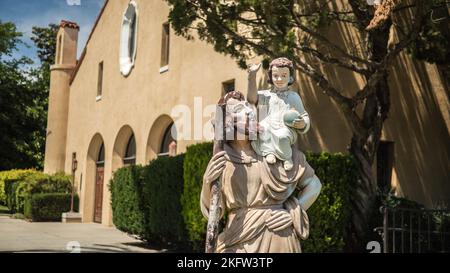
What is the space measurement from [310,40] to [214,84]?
11.6 feet

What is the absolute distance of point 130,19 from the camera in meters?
21.0

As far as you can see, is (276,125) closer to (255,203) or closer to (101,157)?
(255,203)

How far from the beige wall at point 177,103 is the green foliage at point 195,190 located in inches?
110

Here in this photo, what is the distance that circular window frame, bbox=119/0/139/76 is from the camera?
20.3 meters

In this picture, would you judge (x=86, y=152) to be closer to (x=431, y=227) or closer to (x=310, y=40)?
(x=310, y=40)

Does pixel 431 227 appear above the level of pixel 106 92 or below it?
below

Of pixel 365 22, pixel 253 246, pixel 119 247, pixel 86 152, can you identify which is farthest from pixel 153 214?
pixel 86 152

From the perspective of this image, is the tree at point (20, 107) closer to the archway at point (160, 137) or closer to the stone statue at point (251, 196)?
the archway at point (160, 137)

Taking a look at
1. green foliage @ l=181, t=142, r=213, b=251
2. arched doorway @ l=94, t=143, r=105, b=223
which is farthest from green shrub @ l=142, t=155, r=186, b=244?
arched doorway @ l=94, t=143, r=105, b=223

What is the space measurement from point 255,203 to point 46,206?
19319mm

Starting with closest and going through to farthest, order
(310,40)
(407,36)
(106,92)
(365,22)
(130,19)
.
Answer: (407,36)
(365,22)
(310,40)
(130,19)
(106,92)

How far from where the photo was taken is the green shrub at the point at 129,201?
1436 cm

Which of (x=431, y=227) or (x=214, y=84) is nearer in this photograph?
(x=431, y=227)

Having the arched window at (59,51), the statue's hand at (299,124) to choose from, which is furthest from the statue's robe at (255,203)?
the arched window at (59,51)
